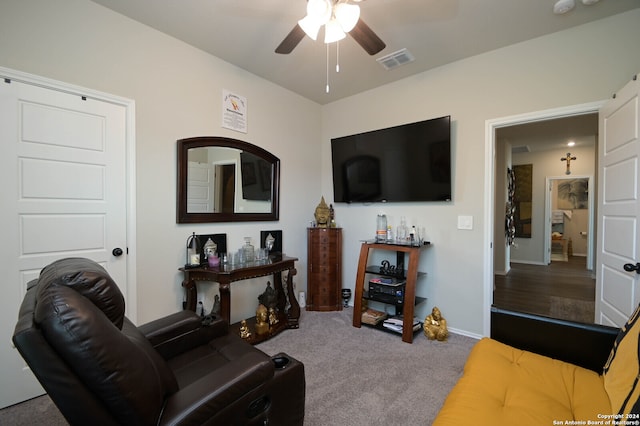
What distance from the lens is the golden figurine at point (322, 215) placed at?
3.70 m

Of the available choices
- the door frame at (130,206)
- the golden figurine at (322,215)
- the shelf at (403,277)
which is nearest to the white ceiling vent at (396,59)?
the golden figurine at (322,215)

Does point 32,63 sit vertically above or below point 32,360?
above

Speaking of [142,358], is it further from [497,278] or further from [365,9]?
[497,278]

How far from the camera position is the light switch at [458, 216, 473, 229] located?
2.90 metres

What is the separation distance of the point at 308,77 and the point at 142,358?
315 centimetres

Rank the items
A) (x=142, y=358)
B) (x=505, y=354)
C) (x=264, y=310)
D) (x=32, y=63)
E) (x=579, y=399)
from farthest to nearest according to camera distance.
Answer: (x=264, y=310)
(x=32, y=63)
(x=505, y=354)
(x=579, y=399)
(x=142, y=358)

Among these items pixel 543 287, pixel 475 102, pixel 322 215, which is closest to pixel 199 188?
pixel 322 215

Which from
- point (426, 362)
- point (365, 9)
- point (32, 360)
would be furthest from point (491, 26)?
point (32, 360)

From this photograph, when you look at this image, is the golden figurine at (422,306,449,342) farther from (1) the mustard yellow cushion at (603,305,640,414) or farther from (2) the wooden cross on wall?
(2) the wooden cross on wall

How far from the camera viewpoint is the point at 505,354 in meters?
1.57

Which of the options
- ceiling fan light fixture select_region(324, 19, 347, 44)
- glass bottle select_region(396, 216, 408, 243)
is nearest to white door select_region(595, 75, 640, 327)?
glass bottle select_region(396, 216, 408, 243)

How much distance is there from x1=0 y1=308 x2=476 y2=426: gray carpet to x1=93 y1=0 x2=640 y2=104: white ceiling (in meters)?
2.81

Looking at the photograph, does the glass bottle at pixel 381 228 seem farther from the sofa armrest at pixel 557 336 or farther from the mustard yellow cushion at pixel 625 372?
the mustard yellow cushion at pixel 625 372

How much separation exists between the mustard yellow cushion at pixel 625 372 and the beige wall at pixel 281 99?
1.55 metres
